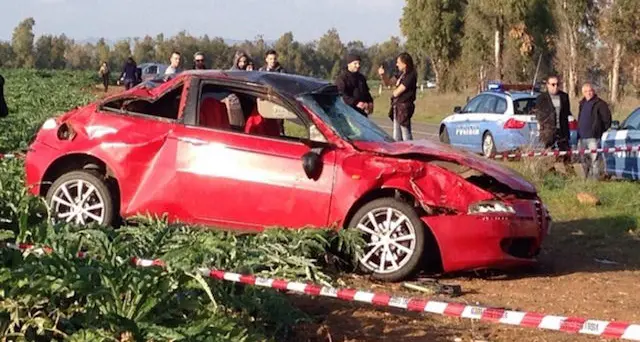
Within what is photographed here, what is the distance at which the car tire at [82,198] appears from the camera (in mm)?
9359

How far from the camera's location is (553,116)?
16.3 metres

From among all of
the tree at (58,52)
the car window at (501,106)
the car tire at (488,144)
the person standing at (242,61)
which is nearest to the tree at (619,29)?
the car tire at (488,144)

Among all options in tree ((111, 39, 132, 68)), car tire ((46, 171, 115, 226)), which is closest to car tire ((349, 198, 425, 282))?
car tire ((46, 171, 115, 226))

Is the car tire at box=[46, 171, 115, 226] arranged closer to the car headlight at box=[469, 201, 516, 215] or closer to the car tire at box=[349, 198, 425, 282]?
the car tire at box=[349, 198, 425, 282]

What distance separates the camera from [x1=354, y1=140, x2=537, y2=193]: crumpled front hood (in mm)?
8867

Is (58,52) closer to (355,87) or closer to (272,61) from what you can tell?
(272,61)

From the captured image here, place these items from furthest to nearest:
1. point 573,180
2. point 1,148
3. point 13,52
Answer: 1. point 13,52
2. point 573,180
3. point 1,148

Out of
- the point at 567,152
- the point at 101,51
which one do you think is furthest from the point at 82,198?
the point at 101,51

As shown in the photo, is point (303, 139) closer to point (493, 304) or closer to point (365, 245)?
point (365, 245)

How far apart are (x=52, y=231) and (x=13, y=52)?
117 metres

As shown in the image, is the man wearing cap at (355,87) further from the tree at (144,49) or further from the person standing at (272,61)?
the tree at (144,49)

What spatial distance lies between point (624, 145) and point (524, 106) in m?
4.89

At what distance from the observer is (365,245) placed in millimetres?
8625

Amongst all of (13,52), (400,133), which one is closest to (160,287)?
(400,133)
